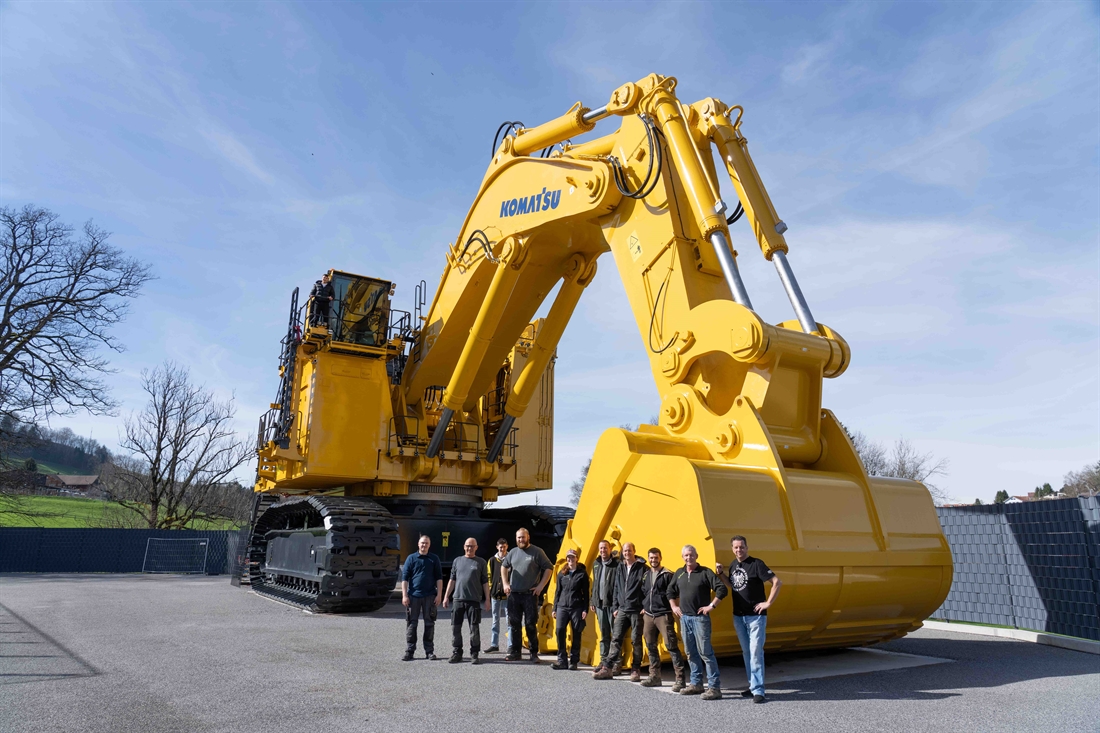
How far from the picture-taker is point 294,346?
43.9 feet

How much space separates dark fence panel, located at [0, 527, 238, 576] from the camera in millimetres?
24266

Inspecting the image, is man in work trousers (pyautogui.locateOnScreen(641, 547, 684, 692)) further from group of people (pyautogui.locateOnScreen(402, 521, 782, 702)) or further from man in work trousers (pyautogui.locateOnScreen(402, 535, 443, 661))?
man in work trousers (pyautogui.locateOnScreen(402, 535, 443, 661))

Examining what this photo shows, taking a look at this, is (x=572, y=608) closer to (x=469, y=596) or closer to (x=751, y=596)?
(x=469, y=596)

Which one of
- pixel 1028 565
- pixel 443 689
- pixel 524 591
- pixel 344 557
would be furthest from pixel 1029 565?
pixel 344 557

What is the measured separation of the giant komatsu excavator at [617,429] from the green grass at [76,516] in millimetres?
20441

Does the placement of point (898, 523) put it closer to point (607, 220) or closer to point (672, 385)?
point (672, 385)

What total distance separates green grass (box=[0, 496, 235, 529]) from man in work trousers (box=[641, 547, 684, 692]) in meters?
27.6

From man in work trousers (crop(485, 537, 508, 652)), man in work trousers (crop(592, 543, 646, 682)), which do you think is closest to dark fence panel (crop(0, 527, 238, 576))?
man in work trousers (crop(485, 537, 508, 652))

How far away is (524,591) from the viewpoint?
7.53 meters

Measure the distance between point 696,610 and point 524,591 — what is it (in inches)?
90.0

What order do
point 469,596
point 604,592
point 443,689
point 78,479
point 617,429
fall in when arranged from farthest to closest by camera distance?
1. point 78,479
2. point 469,596
3. point 617,429
4. point 604,592
5. point 443,689

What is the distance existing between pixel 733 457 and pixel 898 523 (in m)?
1.77

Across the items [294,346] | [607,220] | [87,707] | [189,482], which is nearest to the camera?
[87,707]

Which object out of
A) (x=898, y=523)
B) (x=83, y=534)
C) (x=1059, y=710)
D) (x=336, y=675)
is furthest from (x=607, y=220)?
(x=83, y=534)
